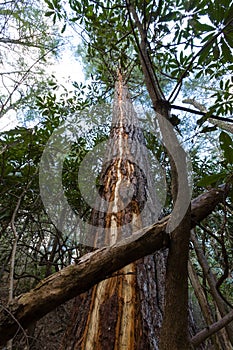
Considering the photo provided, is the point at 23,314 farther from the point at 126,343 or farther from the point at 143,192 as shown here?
the point at 143,192

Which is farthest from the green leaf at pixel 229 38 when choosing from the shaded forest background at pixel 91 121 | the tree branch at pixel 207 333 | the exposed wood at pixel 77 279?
the tree branch at pixel 207 333

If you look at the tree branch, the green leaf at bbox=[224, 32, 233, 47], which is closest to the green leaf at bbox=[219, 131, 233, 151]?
the tree branch

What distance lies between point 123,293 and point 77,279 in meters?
0.61

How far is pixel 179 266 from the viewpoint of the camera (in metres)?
0.57

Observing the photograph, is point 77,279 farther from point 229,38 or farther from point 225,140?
point 229,38

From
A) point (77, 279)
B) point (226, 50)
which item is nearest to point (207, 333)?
point (77, 279)

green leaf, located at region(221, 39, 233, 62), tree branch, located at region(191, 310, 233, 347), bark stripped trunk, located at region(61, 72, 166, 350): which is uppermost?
green leaf, located at region(221, 39, 233, 62)

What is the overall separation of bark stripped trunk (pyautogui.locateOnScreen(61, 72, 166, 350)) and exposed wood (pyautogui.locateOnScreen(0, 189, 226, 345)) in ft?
0.74

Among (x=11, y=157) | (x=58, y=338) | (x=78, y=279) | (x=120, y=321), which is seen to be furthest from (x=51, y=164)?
(x=78, y=279)

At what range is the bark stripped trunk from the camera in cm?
A: 98

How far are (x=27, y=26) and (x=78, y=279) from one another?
3068mm

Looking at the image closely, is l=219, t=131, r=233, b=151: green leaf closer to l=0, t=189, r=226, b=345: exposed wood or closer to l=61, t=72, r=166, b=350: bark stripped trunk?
l=0, t=189, r=226, b=345: exposed wood

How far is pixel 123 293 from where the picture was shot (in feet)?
3.72

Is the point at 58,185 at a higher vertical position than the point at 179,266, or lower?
higher
